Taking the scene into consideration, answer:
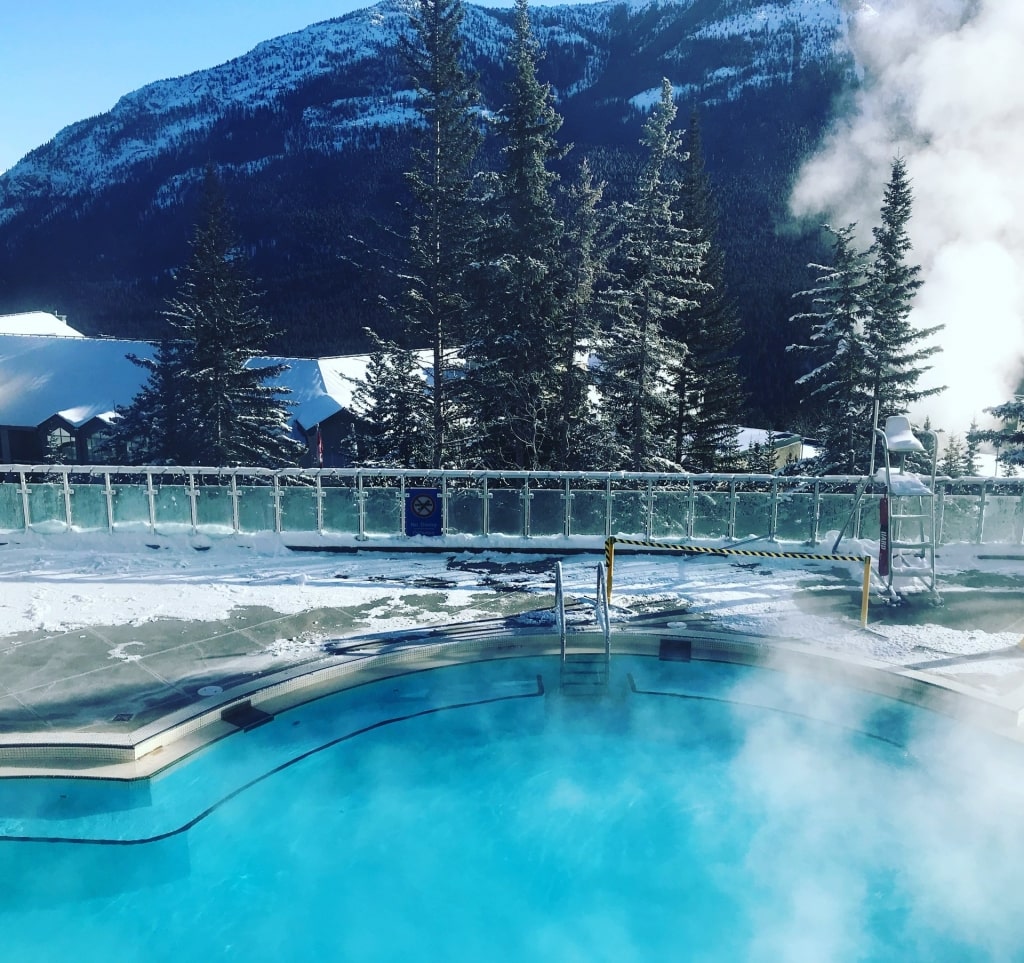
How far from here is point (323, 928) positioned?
7590 mm

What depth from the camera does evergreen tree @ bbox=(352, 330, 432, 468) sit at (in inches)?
1240

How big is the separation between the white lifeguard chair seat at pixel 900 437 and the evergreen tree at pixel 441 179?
15.9m

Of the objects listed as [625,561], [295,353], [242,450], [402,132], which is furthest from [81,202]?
[625,561]

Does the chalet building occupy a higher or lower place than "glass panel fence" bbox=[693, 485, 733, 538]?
higher

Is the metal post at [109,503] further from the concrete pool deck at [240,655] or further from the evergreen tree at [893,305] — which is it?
the evergreen tree at [893,305]

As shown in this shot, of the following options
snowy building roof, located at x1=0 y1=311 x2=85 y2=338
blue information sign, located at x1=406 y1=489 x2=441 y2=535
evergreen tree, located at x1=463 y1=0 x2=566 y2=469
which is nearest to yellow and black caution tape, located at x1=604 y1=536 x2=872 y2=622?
blue information sign, located at x1=406 y1=489 x2=441 y2=535

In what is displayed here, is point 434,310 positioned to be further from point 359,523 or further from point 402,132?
point 402,132

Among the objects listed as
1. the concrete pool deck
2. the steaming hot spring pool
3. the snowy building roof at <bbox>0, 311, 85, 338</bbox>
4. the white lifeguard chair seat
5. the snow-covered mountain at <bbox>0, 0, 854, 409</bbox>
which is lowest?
the steaming hot spring pool

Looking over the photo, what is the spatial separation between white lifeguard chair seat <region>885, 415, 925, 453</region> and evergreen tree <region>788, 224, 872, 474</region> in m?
15.5

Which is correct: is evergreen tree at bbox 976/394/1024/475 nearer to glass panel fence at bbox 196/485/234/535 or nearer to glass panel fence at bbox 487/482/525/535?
glass panel fence at bbox 487/482/525/535

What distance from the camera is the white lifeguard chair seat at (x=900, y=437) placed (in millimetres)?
13940

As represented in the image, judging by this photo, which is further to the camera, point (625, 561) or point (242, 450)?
point (242, 450)

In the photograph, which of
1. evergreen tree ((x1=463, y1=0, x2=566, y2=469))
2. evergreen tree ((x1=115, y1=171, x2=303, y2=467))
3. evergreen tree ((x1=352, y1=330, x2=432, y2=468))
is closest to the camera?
evergreen tree ((x1=463, y1=0, x2=566, y2=469))

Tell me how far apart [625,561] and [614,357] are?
12.7 m
